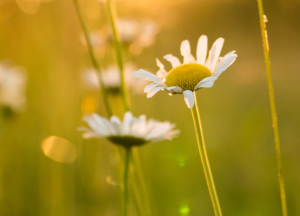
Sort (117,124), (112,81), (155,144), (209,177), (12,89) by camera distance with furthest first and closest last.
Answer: (155,144) < (12,89) < (112,81) < (117,124) < (209,177)

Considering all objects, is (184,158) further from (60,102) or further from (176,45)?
(176,45)

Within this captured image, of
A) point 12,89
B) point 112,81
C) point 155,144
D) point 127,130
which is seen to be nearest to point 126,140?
point 127,130

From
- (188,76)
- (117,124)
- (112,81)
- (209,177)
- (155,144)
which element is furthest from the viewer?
(155,144)

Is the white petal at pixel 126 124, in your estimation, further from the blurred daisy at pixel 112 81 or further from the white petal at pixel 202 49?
the blurred daisy at pixel 112 81

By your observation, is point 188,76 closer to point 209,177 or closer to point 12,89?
point 209,177

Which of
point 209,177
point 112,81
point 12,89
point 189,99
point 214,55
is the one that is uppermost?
point 12,89

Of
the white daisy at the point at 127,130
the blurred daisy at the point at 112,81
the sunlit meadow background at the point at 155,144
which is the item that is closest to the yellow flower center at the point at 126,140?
the white daisy at the point at 127,130
